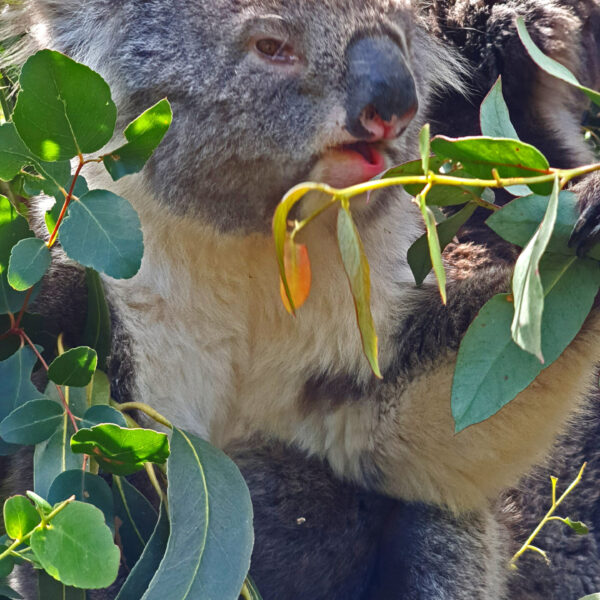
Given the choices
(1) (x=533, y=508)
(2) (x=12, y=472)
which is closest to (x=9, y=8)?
(2) (x=12, y=472)

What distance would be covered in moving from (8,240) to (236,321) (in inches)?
28.6

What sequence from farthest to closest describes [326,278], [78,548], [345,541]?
[345,541], [326,278], [78,548]

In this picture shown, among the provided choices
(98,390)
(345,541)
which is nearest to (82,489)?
(98,390)

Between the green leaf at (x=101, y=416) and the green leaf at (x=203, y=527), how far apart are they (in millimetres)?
117

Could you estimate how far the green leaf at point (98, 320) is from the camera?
2.21 m

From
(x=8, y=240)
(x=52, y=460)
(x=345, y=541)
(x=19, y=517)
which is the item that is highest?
(x=8, y=240)

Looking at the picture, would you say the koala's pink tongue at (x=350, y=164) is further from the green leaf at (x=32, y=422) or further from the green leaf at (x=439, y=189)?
the green leaf at (x=32, y=422)

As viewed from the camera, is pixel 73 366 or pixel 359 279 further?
pixel 73 366

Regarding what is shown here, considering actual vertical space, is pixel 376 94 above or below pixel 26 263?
above

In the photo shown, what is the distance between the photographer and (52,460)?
181 cm

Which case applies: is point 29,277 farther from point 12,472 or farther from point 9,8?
point 9,8

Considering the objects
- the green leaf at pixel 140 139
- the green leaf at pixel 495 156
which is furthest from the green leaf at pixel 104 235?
the green leaf at pixel 495 156

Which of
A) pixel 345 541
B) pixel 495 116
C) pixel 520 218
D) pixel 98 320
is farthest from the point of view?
pixel 345 541

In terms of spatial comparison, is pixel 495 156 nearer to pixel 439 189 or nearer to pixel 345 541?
pixel 439 189
